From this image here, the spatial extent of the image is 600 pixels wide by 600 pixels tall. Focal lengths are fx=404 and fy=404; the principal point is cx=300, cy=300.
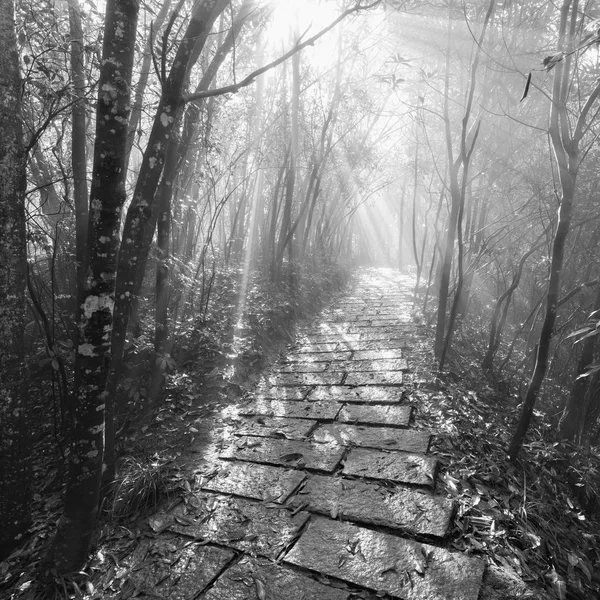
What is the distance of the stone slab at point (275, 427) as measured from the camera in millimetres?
3742

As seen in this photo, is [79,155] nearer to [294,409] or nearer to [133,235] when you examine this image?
[133,235]

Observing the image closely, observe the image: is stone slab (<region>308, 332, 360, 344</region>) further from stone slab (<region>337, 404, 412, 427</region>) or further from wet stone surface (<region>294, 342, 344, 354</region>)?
stone slab (<region>337, 404, 412, 427</region>)

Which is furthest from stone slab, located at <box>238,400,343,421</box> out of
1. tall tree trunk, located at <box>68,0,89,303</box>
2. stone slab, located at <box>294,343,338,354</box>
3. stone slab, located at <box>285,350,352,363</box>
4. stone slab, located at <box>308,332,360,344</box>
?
stone slab, located at <box>308,332,360,344</box>

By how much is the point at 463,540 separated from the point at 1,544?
2909 mm

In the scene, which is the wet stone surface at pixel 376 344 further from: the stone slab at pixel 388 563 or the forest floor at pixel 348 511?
the stone slab at pixel 388 563

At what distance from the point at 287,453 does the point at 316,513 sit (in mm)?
778

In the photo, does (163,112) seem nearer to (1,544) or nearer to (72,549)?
(72,549)

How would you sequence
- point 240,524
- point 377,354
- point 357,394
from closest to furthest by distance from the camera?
point 240,524
point 357,394
point 377,354

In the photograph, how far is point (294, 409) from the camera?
428 cm

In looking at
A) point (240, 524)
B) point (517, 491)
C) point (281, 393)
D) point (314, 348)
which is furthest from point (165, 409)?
point (517, 491)

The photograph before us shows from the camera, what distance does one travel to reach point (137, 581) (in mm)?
2312

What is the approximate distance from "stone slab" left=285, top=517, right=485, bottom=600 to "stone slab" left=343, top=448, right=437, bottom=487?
56 centimetres

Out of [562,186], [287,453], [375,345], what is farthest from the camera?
[375,345]

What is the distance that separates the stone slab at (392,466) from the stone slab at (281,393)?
1.37 metres
